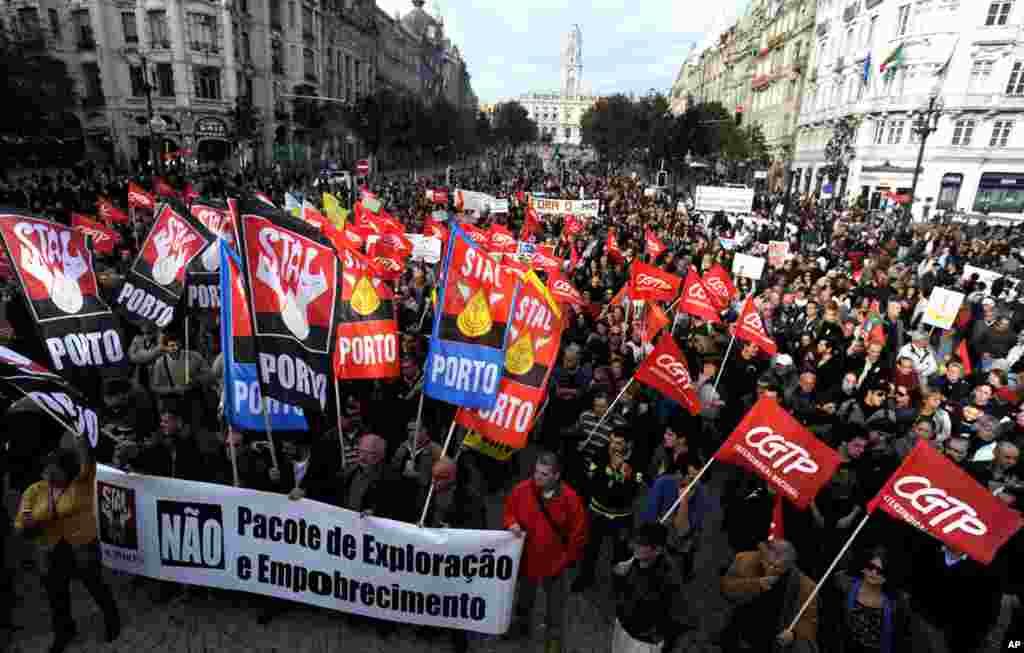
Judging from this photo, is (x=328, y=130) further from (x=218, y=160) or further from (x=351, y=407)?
(x=351, y=407)

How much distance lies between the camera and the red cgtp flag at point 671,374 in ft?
19.9

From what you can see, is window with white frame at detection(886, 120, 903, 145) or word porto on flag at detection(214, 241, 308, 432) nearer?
word porto on flag at detection(214, 241, 308, 432)

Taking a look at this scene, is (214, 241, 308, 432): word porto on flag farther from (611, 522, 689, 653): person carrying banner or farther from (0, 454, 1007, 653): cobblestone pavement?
(611, 522, 689, 653): person carrying banner

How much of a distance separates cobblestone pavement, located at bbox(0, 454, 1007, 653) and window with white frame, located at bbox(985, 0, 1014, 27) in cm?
A: 4897

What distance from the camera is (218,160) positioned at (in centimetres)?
4725

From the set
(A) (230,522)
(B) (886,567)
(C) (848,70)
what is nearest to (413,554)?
(A) (230,522)

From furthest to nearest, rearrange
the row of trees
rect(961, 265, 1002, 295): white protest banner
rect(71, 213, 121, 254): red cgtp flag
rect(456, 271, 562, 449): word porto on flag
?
the row of trees → rect(961, 265, 1002, 295): white protest banner → rect(71, 213, 121, 254): red cgtp flag → rect(456, 271, 562, 449): word porto on flag

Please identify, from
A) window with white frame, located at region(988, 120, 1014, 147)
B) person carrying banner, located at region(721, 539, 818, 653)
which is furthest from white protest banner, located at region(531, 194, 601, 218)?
window with white frame, located at region(988, 120, 1014, 147)

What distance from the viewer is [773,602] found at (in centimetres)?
389

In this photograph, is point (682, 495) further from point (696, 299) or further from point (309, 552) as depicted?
point (696, 299)

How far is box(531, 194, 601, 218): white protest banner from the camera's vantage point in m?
18.9

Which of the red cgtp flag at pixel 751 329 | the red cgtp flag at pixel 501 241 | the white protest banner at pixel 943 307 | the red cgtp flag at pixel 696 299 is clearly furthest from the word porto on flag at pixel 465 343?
the white protest banner at pixel 943 307

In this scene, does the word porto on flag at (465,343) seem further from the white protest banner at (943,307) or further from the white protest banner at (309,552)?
the white protest banner at (943,307)

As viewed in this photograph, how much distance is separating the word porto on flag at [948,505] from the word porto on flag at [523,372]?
2.67m
